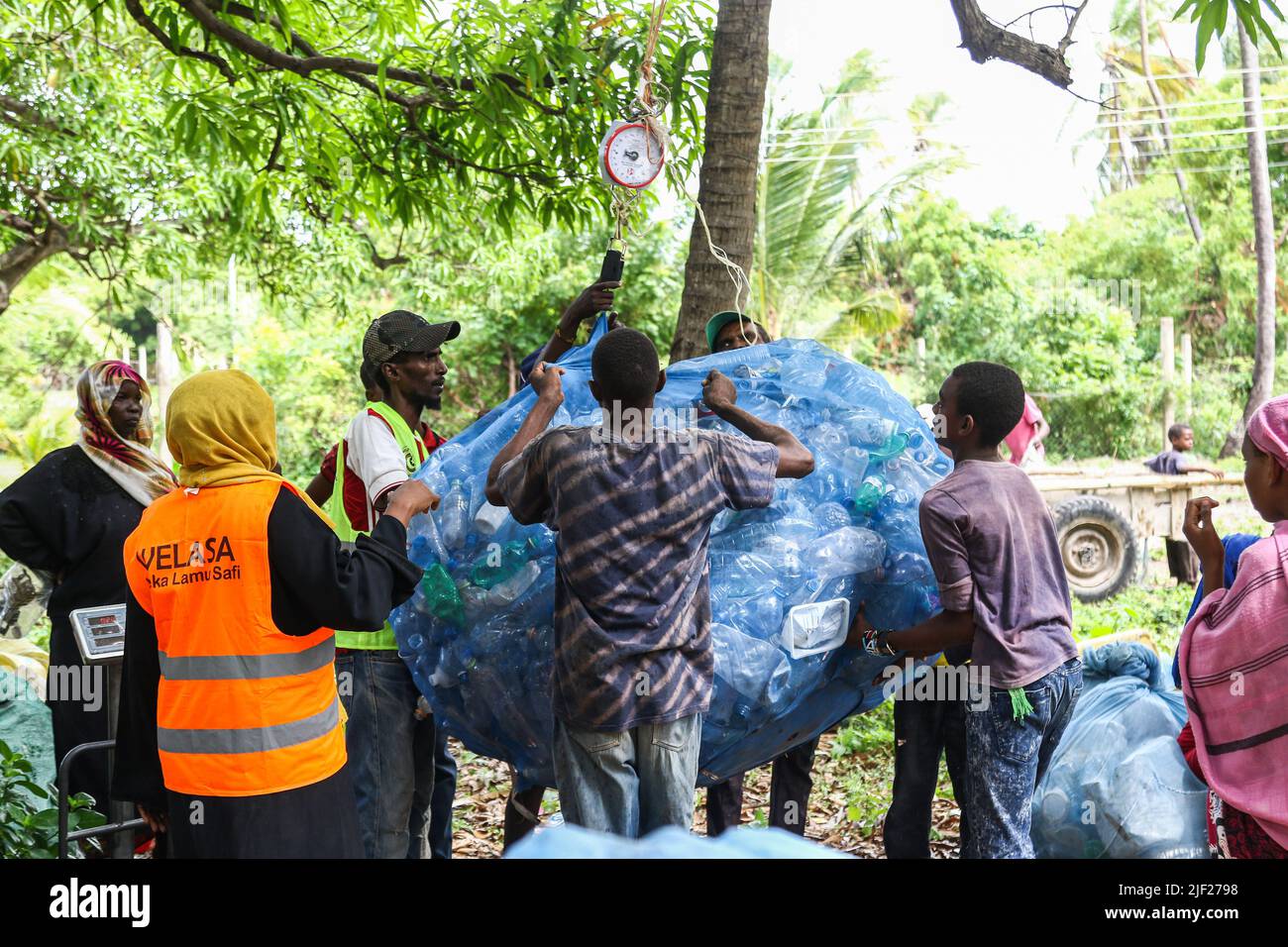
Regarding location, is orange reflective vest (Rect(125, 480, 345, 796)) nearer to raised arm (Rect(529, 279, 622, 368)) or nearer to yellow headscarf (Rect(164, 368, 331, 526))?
yellow headscarf (Rect(164, 368, 331, 526))

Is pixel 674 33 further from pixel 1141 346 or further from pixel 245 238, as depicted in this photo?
pixel 1141 346

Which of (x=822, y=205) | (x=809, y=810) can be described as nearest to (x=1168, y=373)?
(x=822, y=205)

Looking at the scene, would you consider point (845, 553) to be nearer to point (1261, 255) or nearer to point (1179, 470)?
point (1179, 470)

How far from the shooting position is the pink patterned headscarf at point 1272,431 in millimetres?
2518

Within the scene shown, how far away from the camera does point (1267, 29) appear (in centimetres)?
299

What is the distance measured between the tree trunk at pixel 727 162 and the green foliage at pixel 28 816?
2.53m

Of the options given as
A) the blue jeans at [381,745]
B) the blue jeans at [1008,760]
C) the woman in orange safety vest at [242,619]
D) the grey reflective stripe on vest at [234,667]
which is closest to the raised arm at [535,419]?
the woman in orange safety vest at [242,619]

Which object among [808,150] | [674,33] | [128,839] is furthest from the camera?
[808,150]

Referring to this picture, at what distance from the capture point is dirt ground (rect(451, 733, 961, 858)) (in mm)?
4623

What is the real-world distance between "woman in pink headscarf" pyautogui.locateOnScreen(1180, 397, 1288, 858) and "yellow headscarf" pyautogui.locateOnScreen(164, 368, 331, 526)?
6.77ft

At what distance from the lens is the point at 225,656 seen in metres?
2.41

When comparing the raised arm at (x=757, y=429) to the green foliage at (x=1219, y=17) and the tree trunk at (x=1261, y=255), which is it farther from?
the tree trunk at (x=1261, y=255)
